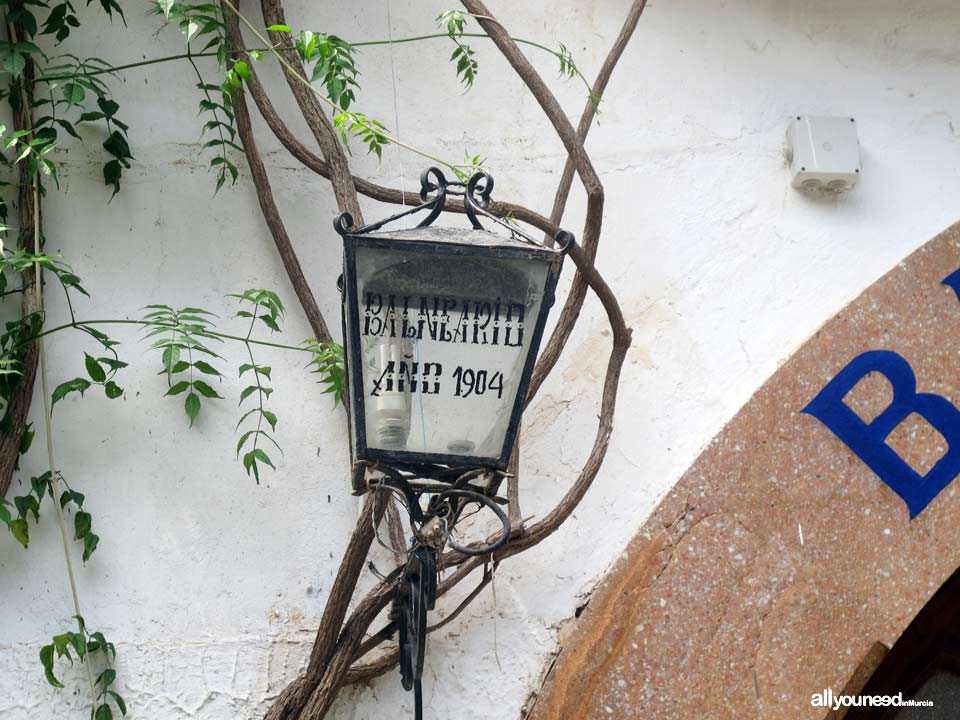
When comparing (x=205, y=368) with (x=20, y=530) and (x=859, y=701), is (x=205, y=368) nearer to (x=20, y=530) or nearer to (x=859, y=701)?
(x=20, y=530)

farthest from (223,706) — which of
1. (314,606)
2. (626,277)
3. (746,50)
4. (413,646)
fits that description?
(746,50)

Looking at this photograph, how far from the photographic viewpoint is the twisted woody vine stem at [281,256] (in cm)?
245

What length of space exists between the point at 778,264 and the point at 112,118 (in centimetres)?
169

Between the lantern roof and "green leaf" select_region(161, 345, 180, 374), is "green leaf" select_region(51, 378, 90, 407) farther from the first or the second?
the lantern roof

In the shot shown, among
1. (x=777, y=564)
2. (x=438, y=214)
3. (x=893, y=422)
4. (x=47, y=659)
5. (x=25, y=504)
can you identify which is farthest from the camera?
(x=893, y=422)

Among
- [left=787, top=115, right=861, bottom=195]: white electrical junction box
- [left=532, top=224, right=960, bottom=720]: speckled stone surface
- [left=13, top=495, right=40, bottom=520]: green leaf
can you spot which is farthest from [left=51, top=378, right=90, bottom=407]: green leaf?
[left=787, top=115, right=861, bottom=195]: white electrical junction box

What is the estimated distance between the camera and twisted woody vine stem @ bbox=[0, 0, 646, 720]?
8.04ft

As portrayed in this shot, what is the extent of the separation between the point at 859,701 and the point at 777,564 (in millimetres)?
407

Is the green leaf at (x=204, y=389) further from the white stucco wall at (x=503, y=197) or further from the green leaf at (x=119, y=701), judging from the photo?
the green leaf at (x=119, y=701)

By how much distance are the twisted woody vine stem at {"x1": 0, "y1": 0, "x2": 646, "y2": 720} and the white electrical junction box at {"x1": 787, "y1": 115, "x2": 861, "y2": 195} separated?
1.73 feet

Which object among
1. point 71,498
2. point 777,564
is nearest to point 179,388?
point 71,498

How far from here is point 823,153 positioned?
296 cm

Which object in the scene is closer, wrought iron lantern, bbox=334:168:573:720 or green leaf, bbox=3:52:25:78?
wrought iron lantern, bbox=334:168:573:720

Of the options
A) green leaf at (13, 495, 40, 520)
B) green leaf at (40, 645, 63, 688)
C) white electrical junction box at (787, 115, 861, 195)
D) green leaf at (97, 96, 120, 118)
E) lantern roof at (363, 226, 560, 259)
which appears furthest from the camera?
white electrical junction box at (787, 115, 861, 195)
